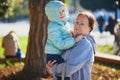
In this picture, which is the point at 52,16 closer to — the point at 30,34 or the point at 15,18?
the point at 30,34

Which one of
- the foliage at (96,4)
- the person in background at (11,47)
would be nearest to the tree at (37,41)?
the person in background at (11,47)

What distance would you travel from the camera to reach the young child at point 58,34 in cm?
482

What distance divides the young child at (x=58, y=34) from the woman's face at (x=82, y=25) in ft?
0.33

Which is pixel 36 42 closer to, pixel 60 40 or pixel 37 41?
pixel 37 41

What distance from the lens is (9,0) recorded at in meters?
17.8

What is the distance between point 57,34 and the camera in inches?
190

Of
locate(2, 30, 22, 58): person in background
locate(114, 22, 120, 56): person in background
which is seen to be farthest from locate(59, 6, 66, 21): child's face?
locate(114, 22, 120, 56): person in background

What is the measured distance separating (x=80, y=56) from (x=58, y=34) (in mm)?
376

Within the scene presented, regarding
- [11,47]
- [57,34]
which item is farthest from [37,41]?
[57,34]

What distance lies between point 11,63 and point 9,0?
7163 millimetres

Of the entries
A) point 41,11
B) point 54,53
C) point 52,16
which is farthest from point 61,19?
point 41,11

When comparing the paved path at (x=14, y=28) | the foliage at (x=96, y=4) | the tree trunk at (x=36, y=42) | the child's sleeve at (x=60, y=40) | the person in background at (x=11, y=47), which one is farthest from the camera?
the foliage at (x=96, y=4)

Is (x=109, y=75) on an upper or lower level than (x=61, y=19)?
lower

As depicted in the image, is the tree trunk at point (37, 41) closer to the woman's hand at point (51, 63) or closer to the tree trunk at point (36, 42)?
the tree trunk at point (36, 42)
